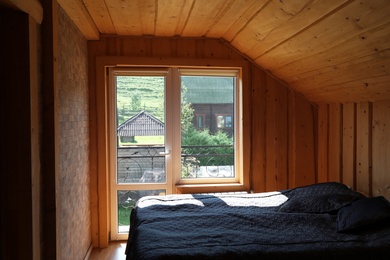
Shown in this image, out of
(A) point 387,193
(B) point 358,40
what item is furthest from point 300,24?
(A) point 387,193

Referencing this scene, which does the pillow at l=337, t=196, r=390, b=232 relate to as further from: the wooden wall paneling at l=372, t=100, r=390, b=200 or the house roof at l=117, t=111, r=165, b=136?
the house roof at l=117, t=111, r=165, b=136

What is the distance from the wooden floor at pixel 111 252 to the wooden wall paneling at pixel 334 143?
2353mm

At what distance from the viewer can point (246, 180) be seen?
11.4 feet

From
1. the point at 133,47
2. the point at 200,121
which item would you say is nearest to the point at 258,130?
the point at 200,121

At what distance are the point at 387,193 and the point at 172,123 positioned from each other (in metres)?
2.16

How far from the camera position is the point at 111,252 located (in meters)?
3.19

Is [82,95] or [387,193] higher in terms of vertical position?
[82,95]

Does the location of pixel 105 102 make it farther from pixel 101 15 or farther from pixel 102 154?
pixel 101 15

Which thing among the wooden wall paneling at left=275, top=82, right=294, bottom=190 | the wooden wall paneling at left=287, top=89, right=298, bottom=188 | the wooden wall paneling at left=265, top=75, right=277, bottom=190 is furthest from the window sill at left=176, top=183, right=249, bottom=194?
the wooden wall paneling at left=287, top=89, right=298, bottom=188

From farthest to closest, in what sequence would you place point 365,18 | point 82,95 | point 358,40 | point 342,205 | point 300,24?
point 82,95 → point 342,205 → point 300,24 → point 358,40 → point 365,18

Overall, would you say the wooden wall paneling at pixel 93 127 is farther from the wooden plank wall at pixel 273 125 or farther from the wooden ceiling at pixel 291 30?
the wooden plank wall at pixel 273 125

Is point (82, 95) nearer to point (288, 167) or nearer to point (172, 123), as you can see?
point (172, 123)

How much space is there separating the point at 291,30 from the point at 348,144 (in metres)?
1.35

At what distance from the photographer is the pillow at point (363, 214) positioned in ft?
6.74
